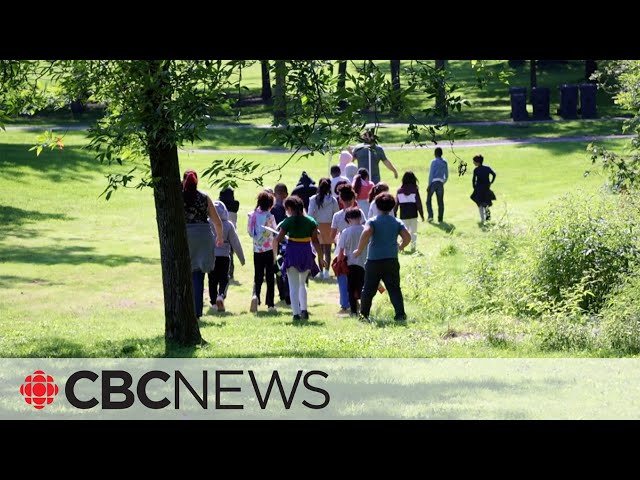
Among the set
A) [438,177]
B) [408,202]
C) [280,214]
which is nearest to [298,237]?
[280,214]

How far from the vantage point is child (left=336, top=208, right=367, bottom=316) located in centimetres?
1505

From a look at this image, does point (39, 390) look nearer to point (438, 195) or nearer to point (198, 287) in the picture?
point (198, 287)

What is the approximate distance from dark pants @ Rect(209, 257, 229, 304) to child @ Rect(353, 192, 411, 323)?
219 centimetres

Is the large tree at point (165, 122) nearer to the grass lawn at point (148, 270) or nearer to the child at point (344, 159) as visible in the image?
the grass lawn at point (148, 270)

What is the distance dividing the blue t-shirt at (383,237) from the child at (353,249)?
2.34 feet

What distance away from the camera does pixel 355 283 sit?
15.4 meters

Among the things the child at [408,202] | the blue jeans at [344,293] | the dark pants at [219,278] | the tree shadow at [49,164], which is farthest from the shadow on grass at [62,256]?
the tree shadow at [49,164]

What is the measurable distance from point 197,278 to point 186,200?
116cm

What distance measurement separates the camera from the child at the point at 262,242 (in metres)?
15.3

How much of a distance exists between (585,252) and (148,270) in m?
9.27

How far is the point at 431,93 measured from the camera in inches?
430

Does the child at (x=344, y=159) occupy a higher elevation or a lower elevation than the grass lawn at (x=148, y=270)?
higher

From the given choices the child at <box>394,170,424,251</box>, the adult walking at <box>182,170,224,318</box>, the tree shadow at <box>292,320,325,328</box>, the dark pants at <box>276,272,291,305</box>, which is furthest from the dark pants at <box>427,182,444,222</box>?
the adult walking at <box>182,170,224,318</box>

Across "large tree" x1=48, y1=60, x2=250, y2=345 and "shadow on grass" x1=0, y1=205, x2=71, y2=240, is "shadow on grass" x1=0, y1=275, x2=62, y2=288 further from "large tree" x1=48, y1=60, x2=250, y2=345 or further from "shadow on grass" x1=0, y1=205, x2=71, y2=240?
"large tree" x1=48, y1=60, x2=250, y2=345
